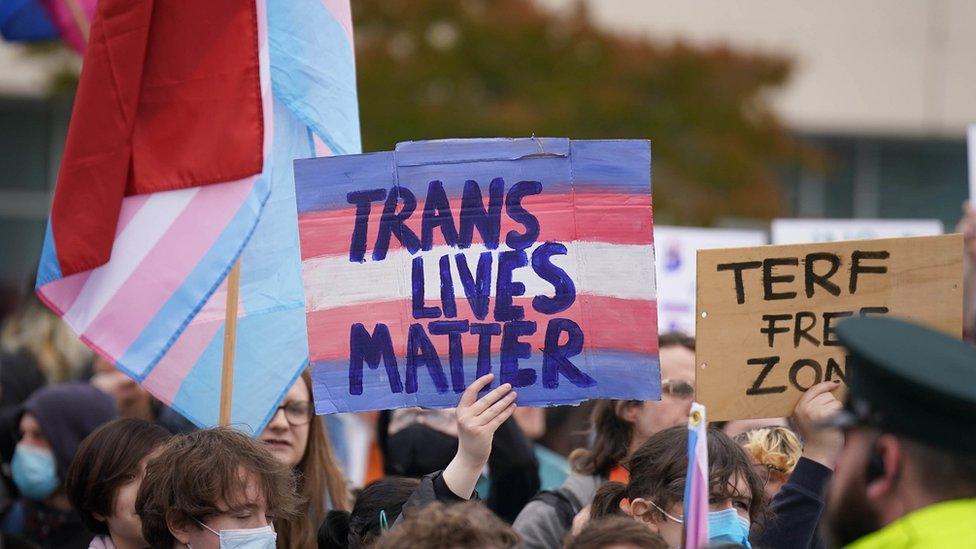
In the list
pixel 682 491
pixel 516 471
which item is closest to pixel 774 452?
pixel 682 491

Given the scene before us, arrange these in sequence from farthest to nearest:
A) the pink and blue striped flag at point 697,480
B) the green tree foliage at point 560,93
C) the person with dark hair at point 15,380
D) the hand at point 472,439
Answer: the green tree foliage at point 560,93, the person with dark hair at point 15,380, the hand at point 472,439, the pink and blue striped flag at point 697,480

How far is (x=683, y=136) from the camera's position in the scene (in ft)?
57.5

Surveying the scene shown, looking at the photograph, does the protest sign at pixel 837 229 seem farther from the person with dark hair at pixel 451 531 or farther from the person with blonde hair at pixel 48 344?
the person with dark hair at pixel 451 531

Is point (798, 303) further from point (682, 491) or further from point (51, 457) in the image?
point (51, 457)

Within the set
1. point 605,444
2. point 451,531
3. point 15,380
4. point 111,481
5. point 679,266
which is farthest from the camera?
point 679,266

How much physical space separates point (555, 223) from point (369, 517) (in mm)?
952

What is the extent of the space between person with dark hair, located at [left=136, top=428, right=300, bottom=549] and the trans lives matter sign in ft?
0.80

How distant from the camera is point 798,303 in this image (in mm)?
3891

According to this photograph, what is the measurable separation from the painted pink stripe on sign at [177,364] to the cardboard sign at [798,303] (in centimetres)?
179

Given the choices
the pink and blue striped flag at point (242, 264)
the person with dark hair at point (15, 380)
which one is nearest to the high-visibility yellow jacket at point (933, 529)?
the pink and blue striped flag at point (242, 264)

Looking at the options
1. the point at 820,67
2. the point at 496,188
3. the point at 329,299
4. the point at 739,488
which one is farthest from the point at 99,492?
the point at 820,67

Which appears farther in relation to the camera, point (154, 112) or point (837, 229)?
point (837, 229)

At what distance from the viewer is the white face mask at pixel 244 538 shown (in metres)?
3.61

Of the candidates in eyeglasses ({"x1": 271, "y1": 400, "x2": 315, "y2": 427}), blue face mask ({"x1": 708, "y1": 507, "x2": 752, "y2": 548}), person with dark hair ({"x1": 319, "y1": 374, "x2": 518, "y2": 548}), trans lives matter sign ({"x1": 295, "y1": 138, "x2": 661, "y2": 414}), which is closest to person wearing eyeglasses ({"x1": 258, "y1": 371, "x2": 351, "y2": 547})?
eyeglasses ({"x1": 271, "y1": 400, "x2": 315, "y2": 427})
